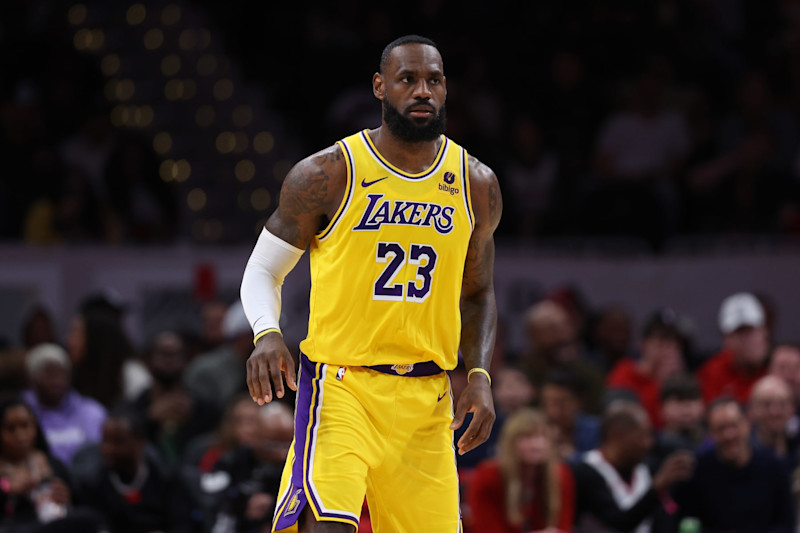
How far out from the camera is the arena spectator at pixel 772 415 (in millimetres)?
9289

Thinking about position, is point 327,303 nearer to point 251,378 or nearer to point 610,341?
point 251,378

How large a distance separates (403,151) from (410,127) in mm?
121

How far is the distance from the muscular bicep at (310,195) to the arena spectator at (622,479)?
3825 mm

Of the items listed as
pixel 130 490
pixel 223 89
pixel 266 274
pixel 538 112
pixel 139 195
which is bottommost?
pixel 130 490

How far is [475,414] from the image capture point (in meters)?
5.36

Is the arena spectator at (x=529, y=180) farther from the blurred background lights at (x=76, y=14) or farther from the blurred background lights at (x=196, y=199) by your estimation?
the blurred background lights at (x=76, y=14)

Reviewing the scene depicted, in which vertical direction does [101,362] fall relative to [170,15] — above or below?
below

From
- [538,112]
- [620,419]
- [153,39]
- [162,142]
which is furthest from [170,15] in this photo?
[620,419]

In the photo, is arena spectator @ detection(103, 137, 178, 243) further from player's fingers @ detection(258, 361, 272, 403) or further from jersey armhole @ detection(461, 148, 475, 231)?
player's fingers @ detection(258, 361, 272, 403)

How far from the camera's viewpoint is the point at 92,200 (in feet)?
43.1

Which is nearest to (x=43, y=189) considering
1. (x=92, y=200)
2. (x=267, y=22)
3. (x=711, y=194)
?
(x=92, y=200)

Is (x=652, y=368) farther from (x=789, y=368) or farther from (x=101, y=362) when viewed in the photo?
(x=101, y=362)

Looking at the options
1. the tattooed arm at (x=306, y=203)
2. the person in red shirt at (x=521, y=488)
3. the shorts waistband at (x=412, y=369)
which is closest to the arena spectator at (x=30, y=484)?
the person in red shirt at (x=521, y=488)

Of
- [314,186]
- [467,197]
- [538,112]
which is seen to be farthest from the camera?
[538,112]
